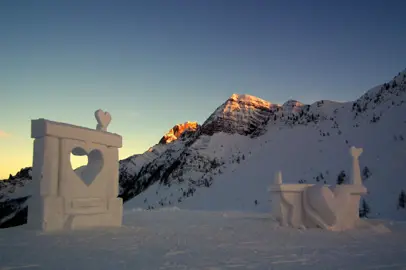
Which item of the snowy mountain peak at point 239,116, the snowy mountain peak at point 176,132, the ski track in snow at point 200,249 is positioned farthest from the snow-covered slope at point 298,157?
the snowy mountain peak at point 176,132

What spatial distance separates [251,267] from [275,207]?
7.31m

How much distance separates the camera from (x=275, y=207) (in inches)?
486

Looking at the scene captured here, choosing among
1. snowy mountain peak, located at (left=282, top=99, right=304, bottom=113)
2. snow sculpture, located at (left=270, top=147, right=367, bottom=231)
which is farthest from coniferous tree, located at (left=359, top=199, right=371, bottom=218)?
snowy mountain peak, located at (left=282, top=99, right=304, bottom=113)

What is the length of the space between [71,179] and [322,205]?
6.53 meters

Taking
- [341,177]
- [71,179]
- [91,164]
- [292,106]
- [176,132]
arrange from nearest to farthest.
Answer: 1. [71,179]
2. [91,164]
3. [341,177]
4. [292,106]
5. [176,132]

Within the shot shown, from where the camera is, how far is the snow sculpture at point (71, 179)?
9000 mm

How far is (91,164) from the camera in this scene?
1068 cm

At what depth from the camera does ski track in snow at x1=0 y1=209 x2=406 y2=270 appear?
541cm

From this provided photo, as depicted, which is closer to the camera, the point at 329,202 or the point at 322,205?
the point at 329,202

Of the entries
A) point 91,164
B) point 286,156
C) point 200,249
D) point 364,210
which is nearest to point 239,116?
point 286,156

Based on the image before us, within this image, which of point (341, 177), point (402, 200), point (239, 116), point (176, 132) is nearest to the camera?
point (402, 200)

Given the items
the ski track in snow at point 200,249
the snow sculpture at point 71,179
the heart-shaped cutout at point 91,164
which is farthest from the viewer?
the heart-shaped cutout at point 91,164

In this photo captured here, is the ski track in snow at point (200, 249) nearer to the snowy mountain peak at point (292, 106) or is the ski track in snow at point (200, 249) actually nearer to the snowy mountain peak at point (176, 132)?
the snowy mountain peak at point (292, 106)

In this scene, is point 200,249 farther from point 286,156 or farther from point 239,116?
point 239,116
